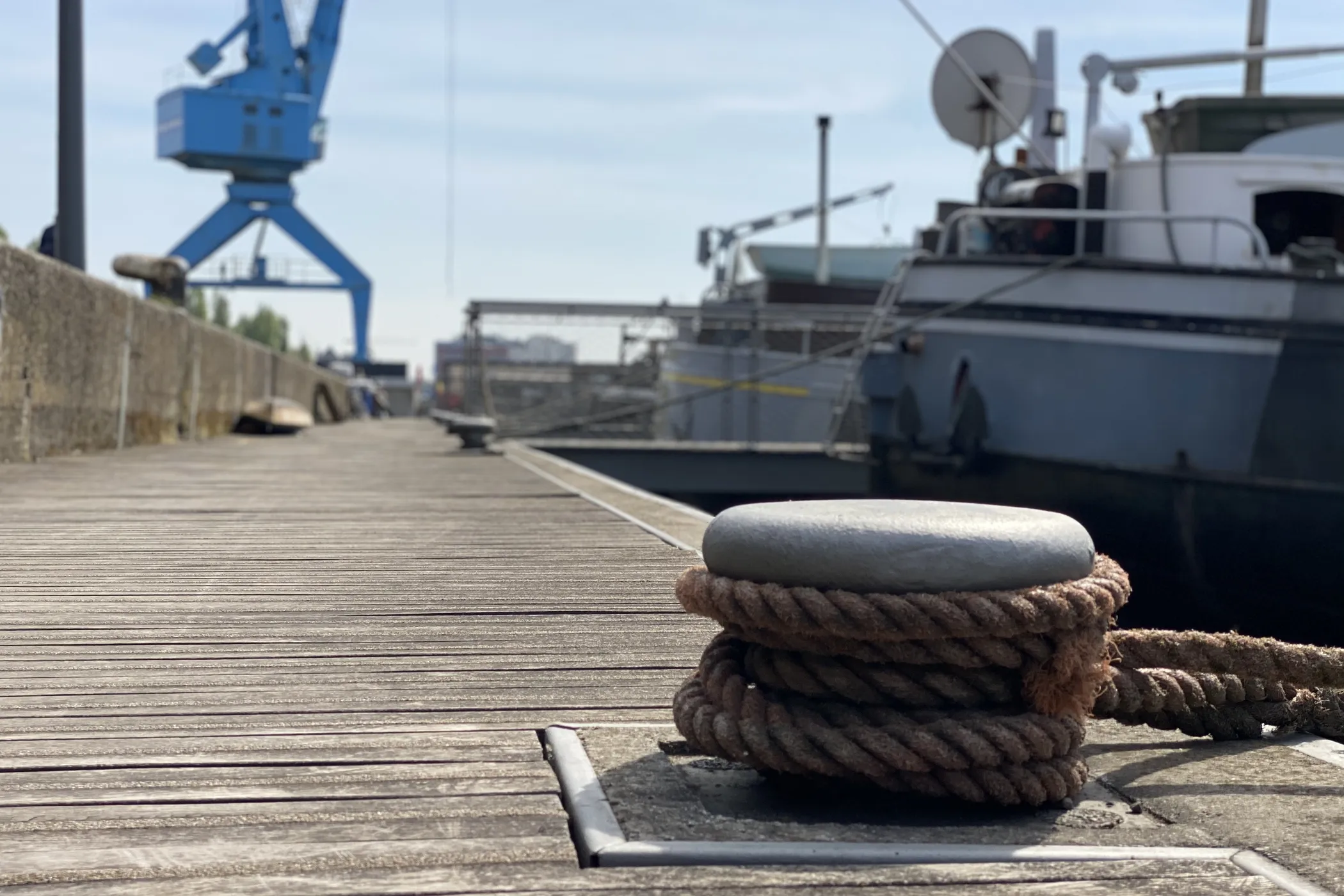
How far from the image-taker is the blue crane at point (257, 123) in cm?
5206

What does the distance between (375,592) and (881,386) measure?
8.10 m

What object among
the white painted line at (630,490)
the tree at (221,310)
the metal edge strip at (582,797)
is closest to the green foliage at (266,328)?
the tree at (221,310)

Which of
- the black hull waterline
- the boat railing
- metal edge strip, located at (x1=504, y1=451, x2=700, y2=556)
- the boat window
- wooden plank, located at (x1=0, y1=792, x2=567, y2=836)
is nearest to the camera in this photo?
wooden plank, located at (x1=0, y1=792, x2=567, y2=836)

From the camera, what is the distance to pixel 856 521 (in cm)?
223

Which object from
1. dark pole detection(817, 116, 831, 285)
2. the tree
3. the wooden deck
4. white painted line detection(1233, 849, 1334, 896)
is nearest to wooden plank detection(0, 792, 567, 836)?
the wooden deck

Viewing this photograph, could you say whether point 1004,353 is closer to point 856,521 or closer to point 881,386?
point 881,386

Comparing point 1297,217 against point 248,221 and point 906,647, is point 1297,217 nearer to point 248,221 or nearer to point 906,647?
point 906,647

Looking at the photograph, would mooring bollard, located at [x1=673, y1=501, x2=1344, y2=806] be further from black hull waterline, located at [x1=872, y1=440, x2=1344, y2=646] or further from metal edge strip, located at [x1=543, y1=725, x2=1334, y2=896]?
black hull waterline, located at [x1=872, y1=440, x2=1344, y2=646]

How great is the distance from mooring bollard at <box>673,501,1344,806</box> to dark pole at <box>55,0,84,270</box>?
10.3m

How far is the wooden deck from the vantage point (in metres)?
1.83

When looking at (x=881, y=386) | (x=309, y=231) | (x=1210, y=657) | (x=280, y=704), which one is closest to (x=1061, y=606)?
(x=1210, y=657)

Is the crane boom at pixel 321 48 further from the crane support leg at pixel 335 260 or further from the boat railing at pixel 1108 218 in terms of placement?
the boat railing at pixel 1108 218

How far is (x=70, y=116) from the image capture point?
444 inches

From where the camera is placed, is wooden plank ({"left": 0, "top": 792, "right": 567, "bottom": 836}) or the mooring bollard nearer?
wooden plank ({"left": 0, "top": 792, "right": 567, "bottom": 836})
